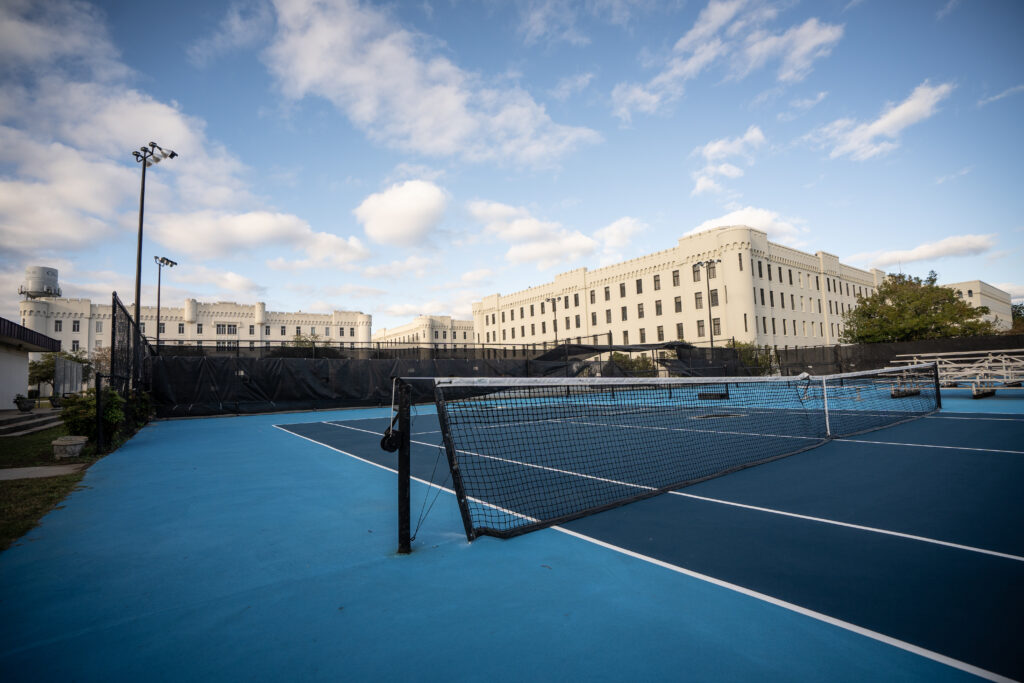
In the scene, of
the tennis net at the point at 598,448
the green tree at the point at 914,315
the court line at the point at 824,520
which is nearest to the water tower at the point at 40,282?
the tennis net at the point at 598,448

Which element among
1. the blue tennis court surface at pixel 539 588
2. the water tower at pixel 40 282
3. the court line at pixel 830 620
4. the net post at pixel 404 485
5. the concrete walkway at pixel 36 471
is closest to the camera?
the court line at pixel 830 620

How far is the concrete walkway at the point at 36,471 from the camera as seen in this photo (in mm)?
6898

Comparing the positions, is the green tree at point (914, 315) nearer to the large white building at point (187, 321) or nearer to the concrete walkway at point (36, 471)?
the concrete walkway at point (36, 471)

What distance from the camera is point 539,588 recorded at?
10.3ft

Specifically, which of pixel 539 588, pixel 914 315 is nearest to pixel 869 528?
pixel 539 588

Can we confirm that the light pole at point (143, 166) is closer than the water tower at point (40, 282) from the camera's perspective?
Yes

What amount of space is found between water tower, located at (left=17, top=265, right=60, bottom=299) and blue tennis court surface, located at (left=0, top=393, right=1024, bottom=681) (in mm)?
72714

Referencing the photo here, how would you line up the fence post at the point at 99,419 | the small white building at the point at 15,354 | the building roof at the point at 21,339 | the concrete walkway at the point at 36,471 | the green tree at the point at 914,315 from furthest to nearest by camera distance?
1. the green tree at the point at 914,315
2. the small white building at the point at 15,354
3. the building roof at the point at 21,339
4. the fence post at the point at 99,419
5. the concrete walkway at the point at 36,471

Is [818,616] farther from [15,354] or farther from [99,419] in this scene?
[15,354]

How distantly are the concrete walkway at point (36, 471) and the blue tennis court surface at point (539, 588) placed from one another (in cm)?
198

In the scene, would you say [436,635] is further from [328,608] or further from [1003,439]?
[1003,439]

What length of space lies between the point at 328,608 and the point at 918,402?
64.0ft

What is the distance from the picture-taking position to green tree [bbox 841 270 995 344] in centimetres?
3341

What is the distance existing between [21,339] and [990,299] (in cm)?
11710
